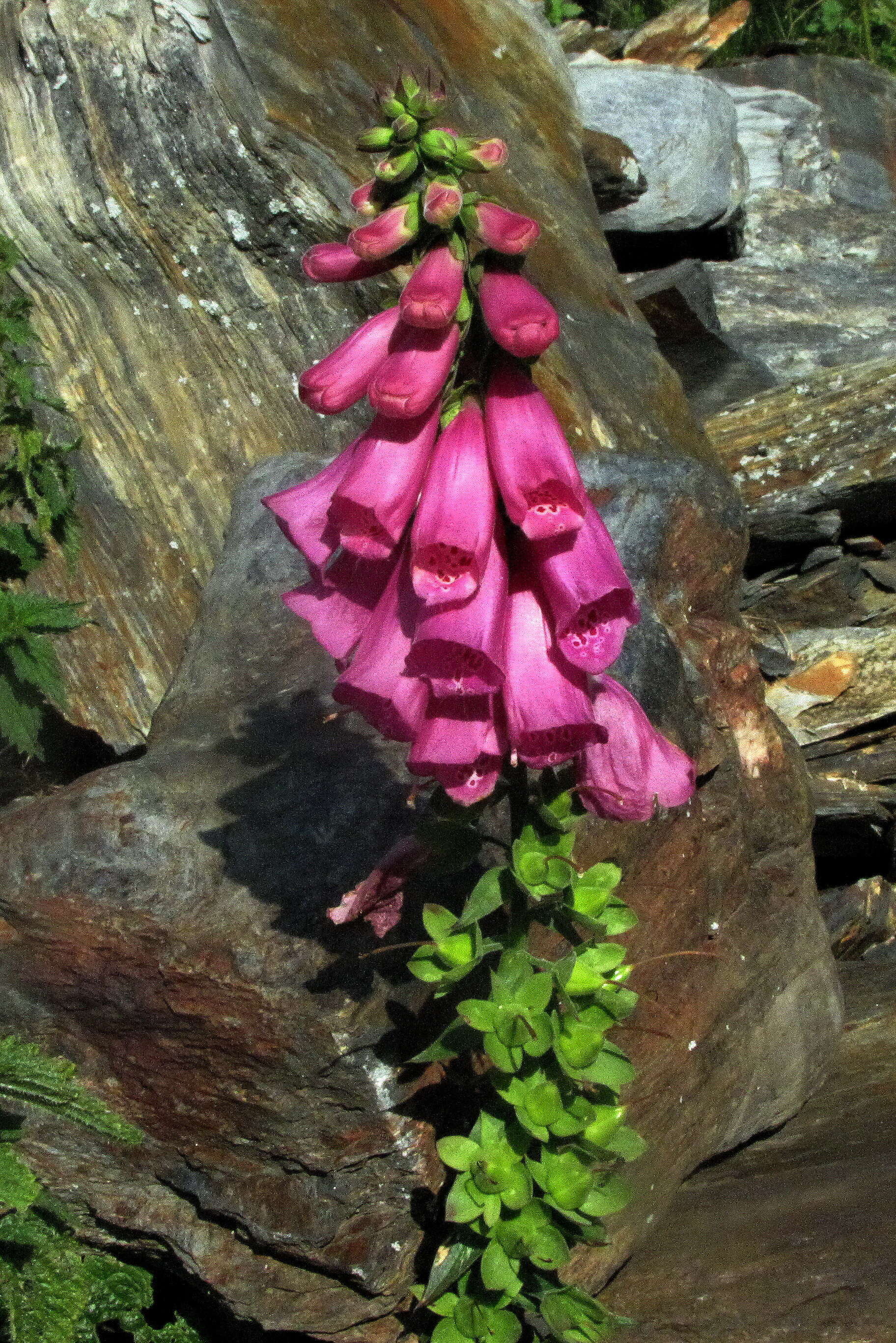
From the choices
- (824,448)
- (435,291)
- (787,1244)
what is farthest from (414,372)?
(824,448)

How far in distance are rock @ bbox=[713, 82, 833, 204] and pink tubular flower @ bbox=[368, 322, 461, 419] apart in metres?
6.54

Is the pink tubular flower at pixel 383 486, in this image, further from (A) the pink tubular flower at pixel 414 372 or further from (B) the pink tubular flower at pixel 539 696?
(B) the pink tubular flower at pixel 539 696

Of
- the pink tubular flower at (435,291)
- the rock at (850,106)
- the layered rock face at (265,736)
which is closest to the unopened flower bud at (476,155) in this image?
the pink tubular flower at (435,291)

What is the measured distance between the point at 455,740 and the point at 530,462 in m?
0.40

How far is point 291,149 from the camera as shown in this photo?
3.77 m

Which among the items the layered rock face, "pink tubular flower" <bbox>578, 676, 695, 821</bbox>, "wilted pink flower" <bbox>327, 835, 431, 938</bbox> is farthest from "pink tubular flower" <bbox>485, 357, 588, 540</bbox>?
the layered rock face

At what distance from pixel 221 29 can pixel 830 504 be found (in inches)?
113

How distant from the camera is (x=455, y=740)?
5.75 ft

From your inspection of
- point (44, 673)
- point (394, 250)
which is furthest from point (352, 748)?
point (394, 250)

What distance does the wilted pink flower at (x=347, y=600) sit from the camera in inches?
Answer: 73.6

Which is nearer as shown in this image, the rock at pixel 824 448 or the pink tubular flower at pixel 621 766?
the pink tubular flower at pixel 621 766

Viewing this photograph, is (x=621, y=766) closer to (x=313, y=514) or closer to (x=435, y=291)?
(x=313, y=514)

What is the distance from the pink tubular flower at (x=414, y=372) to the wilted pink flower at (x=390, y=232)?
11 centimetres

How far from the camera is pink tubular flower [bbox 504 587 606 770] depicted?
175cm
